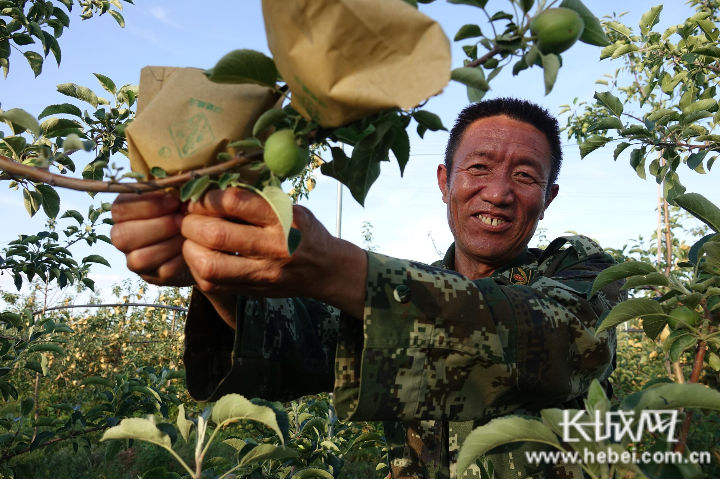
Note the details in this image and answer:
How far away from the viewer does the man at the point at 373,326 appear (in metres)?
1.05

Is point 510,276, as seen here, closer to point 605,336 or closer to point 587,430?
point 605,336

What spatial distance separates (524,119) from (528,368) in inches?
64.0

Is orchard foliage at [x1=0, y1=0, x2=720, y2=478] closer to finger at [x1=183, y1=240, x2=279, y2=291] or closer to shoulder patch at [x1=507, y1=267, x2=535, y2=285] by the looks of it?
finger at [x1=183, y1=240, x2=279, y2=291]

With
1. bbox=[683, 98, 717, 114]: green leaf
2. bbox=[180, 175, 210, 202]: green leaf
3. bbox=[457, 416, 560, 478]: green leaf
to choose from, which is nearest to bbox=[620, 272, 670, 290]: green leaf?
bbox=[457, 416, 560, 478]: green leaf

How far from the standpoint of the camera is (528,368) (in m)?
1.41

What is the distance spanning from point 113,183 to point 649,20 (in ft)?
10.4

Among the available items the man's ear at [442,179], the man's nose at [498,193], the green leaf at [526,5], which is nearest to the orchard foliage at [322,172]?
the green leaf at [526,5]

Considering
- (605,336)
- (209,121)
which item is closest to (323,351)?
(605,336)

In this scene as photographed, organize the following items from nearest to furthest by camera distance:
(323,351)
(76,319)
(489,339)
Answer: (489,339) → (323,351) → (76,319)

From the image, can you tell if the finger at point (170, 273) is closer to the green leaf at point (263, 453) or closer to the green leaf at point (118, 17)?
the green leaf at point (263, 453)

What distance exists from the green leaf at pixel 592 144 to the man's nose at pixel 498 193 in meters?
0.40

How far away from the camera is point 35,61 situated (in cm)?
280

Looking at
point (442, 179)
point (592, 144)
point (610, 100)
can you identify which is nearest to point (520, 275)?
point (592, 144)

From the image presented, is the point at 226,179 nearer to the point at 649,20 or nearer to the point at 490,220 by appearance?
the point at 490,220
